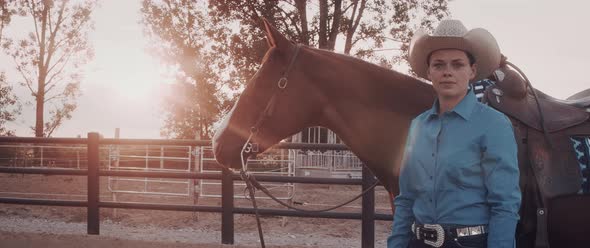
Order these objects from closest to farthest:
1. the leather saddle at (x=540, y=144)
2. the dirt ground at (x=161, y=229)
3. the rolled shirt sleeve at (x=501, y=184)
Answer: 1. the rolled shirt sleeve at (x=501, y=184)
2. the leather saddle at (x=540, y=144)
3. the dirt ground at (x=161, y=229)

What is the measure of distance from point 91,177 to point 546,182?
5.77 metres

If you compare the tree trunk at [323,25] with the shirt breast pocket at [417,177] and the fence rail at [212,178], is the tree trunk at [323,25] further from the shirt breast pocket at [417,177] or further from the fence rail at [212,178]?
the shirt breast pocket at [417,177]

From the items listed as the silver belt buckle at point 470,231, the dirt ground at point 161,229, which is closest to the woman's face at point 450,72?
the silver belt buckle at point 470,231

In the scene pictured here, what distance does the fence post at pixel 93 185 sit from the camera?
21.6 ft

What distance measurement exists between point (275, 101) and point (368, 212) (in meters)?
3.26

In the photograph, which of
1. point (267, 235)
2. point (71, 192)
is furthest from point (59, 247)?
point (71, 192)

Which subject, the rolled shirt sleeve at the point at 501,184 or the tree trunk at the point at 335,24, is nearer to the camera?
the rolled shirt sleeve at the point at 501,184

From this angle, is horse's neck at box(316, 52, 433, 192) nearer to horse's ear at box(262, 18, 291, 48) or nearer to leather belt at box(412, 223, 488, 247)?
horse's ear at box(262, 18, 291, 48)

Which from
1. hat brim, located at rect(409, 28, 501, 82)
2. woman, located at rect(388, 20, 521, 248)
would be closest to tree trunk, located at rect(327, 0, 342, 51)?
hat brim, located at rect(409, 28, 501, 82)

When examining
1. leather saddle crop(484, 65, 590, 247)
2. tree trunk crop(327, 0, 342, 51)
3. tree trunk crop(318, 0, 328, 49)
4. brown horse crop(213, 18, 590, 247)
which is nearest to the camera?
leather saddle crop(484, 65, 590, 247)

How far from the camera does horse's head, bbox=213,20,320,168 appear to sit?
2615 mm

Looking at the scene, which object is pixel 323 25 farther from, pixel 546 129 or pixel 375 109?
pixel 546 129

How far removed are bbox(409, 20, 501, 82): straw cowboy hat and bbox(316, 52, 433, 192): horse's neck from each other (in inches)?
26.2

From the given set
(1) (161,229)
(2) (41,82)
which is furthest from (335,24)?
(2) (41,82)
